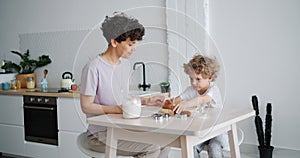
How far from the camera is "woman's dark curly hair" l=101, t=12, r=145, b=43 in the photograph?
76.5 inches

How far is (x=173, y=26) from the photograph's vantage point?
346cm

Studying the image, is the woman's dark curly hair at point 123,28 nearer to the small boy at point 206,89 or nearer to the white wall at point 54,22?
the small boy at point 206,89

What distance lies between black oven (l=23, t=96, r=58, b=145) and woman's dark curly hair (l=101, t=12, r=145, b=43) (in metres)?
1.96

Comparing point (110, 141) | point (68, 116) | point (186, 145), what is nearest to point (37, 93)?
point (68, 116)

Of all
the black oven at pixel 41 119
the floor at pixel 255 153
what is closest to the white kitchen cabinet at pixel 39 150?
the black oven at pixel 41 119

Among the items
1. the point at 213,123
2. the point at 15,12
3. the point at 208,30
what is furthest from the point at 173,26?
the point at 15,12

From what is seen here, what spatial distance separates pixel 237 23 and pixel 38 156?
7.79 feet

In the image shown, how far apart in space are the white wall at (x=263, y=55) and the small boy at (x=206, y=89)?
3.40ft

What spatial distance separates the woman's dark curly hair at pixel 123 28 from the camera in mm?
1942

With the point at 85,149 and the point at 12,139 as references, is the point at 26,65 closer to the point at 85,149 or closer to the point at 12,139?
the point at 12,139

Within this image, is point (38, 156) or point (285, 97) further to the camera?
point (38, 156)

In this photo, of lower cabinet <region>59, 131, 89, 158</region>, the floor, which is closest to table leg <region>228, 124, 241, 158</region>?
the floor

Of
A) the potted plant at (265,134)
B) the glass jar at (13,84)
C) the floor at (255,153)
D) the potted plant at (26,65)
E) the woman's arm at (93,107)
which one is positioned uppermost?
the potted plant at (26,65)

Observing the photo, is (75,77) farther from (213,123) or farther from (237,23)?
(213,123)
